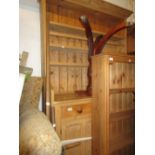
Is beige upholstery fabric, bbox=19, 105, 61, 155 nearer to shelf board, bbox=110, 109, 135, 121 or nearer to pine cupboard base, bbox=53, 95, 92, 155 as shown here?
pine cupboard base, bbox=53, 95, 92, 155

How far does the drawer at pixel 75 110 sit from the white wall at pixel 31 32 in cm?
41

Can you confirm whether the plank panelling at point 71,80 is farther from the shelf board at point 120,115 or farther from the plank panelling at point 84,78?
the shelf board at point 120,115

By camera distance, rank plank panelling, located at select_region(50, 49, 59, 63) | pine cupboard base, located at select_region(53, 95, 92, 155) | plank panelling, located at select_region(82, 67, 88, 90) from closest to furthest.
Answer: pine cupboard base, located at select_region(53, 95, 92, 155)
plank panelling, located at select_region(50, 49, 59, 63)
plank panelling, located at select_region(82, 67, 88, 90)

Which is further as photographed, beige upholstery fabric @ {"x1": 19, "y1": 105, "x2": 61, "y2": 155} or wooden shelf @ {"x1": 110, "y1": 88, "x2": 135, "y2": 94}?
wooden shelf @ {"x1": 110, "y1": 88, "x2": 135, "y2": 94}

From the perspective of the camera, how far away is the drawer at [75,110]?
1.51 metres

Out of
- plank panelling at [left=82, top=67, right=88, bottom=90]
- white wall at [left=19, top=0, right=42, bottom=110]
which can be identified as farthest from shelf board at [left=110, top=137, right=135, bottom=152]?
white wall at [left=19, top=0, right=42, bottom=110]

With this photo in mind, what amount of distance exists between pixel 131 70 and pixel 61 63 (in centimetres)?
83

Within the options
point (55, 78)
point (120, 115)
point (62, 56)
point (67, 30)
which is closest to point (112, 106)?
point (120, 115)

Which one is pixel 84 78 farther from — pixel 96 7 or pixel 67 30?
pixel 96 7

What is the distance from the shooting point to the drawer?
1.51 meters

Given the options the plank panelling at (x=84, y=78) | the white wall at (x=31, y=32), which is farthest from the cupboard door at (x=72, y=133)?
the plank panelling at (x=84, y=78)

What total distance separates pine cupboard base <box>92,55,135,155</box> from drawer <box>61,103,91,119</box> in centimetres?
7
